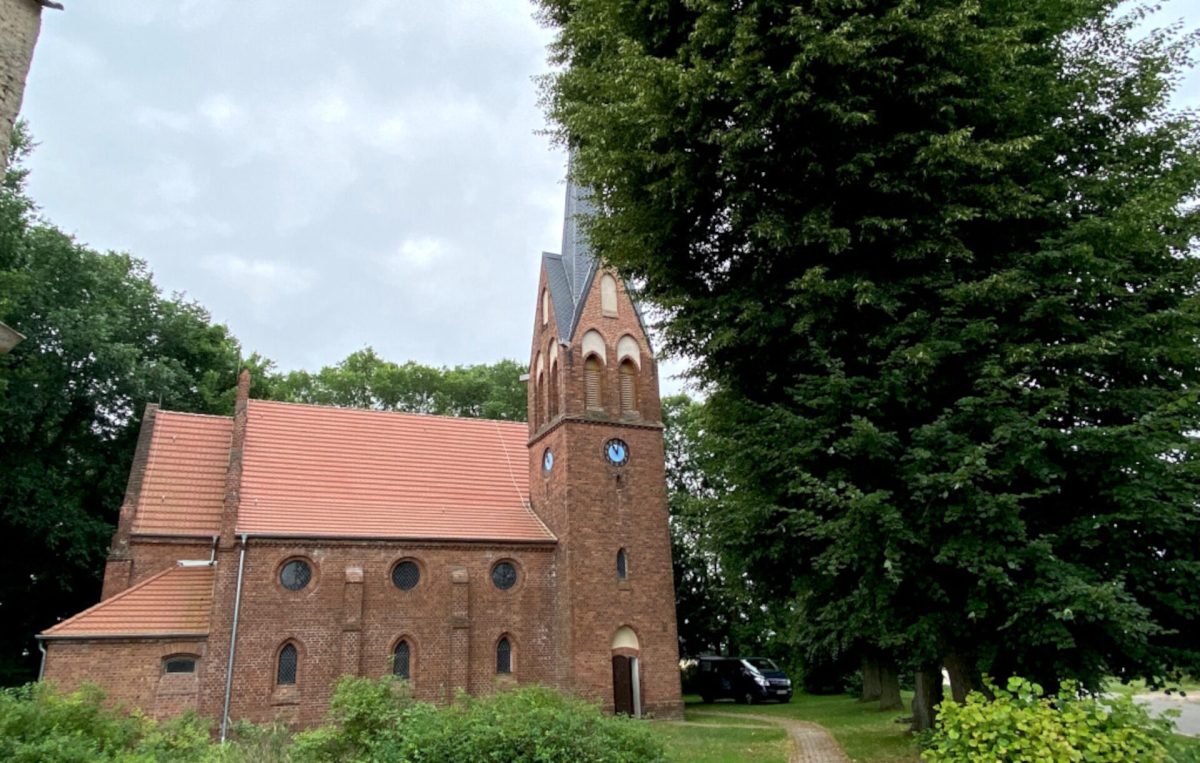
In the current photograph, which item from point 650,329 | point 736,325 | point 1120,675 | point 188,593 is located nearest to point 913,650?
point 1120,675

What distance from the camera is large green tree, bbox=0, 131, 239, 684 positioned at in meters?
23.3

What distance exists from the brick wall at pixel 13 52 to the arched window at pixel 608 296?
18507mm

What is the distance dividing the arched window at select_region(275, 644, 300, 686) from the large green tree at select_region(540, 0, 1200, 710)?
44.3ft

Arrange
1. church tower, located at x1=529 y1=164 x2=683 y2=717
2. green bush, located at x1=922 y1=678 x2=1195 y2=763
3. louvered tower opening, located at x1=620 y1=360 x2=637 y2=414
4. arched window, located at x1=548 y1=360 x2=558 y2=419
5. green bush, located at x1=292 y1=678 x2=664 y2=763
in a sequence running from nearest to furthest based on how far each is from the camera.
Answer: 1. green bush, located at x1=922 y1=678 x2=1195 y2=763
2. green bush, located at x1=292 y1=678 x2=664 y2=763
3. church tower, located at x1=529 y1=164 x2=683 y2=717
4. arched window, located at x1=548 y1=360 x2=558 y2=419
5. louvered tower opening, located at x1=620 y1=360 x2=637 y2=414

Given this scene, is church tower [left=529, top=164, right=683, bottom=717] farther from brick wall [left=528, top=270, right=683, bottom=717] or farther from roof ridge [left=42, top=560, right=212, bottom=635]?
roof ridge [left=42, top=560, right=212, bottom=635]

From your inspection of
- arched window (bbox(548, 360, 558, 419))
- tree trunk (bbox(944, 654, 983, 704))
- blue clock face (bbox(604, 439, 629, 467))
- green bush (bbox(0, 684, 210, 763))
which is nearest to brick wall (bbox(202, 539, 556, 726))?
blue clock face (bbox(604, 439, 629, 467))

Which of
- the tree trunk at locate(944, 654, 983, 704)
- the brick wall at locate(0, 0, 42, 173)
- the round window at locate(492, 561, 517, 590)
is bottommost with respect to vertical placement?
the tree trunk at locate(944, 654, 983, 704)

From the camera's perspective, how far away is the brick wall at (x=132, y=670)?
16.7m

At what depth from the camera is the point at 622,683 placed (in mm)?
20375

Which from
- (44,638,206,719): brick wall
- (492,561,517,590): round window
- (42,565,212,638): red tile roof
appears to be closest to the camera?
(44,638,206,719): brick wall

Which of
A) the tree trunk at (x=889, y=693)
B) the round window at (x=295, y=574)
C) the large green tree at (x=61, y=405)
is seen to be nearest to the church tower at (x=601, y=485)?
the tree trunk at (x=889, y=693)

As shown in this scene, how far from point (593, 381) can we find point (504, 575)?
19.8 feet

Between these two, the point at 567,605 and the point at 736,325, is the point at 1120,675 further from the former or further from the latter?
the point at 567,605

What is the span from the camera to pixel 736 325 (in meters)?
9.38
